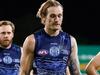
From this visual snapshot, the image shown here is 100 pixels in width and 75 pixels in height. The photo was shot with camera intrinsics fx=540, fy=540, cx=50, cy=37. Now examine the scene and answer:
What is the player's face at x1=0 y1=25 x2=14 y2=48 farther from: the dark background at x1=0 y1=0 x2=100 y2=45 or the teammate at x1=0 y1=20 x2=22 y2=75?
the dark background at x1=0 y1=0 x2=100 y2=45

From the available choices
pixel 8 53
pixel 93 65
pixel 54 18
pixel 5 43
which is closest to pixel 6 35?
pixel 5 43

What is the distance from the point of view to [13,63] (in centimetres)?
737

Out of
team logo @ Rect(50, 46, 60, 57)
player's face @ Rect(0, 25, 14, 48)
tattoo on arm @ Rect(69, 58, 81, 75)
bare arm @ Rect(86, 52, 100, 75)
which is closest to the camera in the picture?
bare arm @ Rect(86, 52, 100, 75)

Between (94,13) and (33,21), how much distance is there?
2086mm

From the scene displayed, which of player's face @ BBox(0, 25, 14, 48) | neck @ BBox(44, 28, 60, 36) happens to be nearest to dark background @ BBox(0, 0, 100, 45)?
player's face @ BBox(0, 25, 14, 48)

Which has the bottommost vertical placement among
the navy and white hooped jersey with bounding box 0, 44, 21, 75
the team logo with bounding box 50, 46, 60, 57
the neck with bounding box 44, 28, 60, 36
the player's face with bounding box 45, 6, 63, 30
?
the navy and white hooped jersey with bounding box 0, 44, 21, 75

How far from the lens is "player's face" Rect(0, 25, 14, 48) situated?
7418mm

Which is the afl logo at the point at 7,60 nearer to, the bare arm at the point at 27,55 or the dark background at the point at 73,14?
the bare arm at the point at 27,55

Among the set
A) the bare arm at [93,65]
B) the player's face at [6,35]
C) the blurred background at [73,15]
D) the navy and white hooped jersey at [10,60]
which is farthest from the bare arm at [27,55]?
the blurred background at [73,15]

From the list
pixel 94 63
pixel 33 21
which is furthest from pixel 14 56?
pixel 33 21

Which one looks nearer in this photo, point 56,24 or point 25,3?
point 56,24

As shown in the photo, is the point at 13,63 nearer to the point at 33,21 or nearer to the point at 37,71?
the point at 37,71

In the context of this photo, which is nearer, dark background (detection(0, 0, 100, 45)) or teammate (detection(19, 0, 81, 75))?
teammate (detection(19, 0, 81, 75))

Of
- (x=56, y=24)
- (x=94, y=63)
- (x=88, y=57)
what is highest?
(x=56, y=24)
